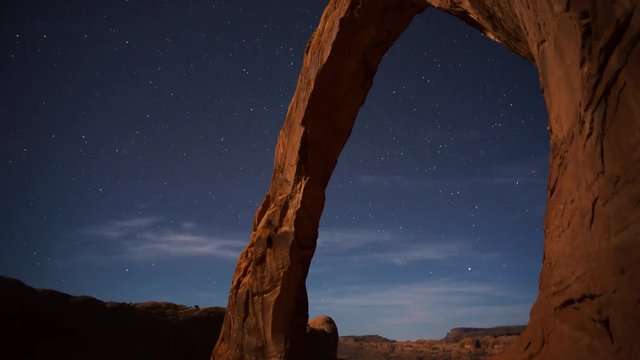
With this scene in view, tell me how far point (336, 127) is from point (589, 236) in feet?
27.4

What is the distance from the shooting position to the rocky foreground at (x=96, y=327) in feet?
50.7

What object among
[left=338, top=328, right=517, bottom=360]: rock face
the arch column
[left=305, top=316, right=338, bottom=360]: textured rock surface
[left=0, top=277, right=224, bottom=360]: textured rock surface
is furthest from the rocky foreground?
[left=338, top=328, right=517, bottom=360]: rock face

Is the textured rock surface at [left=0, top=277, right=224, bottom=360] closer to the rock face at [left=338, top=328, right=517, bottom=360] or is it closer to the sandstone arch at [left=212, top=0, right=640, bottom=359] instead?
the sandstone arch at [left=212, top=0, right=640, bottom=359]

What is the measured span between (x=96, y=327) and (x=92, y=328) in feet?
0.55

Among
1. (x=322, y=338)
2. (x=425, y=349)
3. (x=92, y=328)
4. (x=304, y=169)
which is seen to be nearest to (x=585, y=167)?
(x=304, y=169)

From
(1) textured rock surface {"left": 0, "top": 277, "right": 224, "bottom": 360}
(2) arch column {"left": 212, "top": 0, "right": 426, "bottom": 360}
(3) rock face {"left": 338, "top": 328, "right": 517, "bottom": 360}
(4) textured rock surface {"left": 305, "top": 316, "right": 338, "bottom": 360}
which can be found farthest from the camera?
(3) rock face {"left": 338, "top": 328, "right": 517, "bottom": 360}

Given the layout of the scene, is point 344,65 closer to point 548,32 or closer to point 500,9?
point 500,9

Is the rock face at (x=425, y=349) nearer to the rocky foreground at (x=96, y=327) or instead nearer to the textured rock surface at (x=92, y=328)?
the rocky foreground at (x=96, y=327)

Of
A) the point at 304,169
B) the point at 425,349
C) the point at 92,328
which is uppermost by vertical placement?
the point at 304,169

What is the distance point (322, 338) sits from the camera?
97.2ft

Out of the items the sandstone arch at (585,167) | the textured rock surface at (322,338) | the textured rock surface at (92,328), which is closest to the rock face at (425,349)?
the textured rock surface at (322,338)

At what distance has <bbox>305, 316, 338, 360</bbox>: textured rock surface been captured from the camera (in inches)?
1093

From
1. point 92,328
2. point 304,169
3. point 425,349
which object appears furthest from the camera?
point 425,349

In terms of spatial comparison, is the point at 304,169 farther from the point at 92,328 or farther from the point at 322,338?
the point at 322,338
